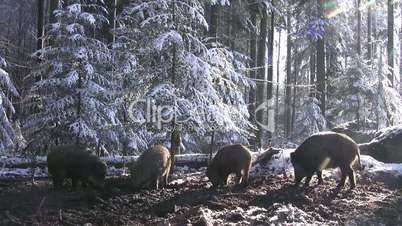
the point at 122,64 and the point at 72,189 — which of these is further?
the point at 122,64

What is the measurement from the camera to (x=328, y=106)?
3788 cm

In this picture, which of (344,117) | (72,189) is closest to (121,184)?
(72,189)

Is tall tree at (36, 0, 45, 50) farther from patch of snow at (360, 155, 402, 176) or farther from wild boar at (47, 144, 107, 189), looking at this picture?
patch of snow at (360, 155, 402, 176)

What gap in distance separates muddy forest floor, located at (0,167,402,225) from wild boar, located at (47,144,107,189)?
0.31 metres

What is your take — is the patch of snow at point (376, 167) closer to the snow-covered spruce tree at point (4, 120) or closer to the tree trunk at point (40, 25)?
the snow-covered spruce tree at point (4, 120)

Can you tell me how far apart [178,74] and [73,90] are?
3872mm

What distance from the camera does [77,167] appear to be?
38.7 feet

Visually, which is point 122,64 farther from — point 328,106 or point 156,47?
point 328,106

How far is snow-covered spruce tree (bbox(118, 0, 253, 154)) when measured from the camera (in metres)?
13.0

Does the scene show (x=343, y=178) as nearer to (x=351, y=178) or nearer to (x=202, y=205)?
(x=351, y=178)

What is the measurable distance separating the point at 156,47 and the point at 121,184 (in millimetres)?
3375

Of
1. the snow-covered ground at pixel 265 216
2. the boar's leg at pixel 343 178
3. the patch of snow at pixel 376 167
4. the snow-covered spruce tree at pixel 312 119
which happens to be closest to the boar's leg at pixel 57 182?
the snow-covered ground at pixel 265 216

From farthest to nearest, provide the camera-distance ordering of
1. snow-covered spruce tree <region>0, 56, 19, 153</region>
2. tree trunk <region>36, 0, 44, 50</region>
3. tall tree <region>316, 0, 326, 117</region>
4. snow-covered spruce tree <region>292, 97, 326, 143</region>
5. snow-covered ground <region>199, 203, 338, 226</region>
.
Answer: snow-covered spruce tree <region>292, 97, 326, 143</region> < tall tree <region>316, 0, 326, 117</region> < tree trunk <region>36, 0, 44, 50</region> < snow-covered spruce tree <region>0, 56, 19, 153</region> < snow-covered ground <region>199, 203, 338, 226</region>

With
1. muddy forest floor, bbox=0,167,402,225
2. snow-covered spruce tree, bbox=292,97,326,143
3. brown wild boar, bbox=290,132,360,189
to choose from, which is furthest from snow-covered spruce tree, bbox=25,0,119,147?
snow-covered spruce tree, bbox=292,97,326,143
